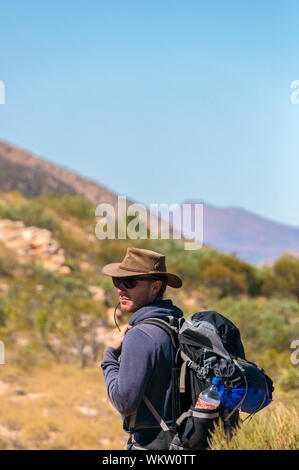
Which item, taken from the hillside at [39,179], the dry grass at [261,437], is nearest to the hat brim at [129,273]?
the dry grass at [261,437]

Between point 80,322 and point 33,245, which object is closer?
point 80,322

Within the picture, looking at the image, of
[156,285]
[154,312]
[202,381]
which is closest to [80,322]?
[156,285]

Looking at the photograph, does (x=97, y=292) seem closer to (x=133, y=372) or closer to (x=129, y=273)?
(x=129, y=273)

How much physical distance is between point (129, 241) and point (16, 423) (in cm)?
1695

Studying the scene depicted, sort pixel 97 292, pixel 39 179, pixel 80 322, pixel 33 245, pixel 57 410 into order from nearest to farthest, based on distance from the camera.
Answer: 1. pixel 57 410
2. pixel 80 322
3. pixel 97 292
4. pixel 33 245
5. pixel 39 179

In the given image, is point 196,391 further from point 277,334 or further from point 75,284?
point 75,284

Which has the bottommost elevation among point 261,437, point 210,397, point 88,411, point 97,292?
point 88,411

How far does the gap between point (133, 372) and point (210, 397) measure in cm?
35

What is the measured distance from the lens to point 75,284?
Result: 1738cm

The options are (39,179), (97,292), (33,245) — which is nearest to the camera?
(97,292)

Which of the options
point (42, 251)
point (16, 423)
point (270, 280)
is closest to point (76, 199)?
point (42, 251)

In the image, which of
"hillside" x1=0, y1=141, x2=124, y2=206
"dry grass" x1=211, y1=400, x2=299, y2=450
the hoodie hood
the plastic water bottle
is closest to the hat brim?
the hoodie hood

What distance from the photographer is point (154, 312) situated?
275 cm

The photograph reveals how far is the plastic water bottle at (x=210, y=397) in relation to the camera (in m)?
2.54
